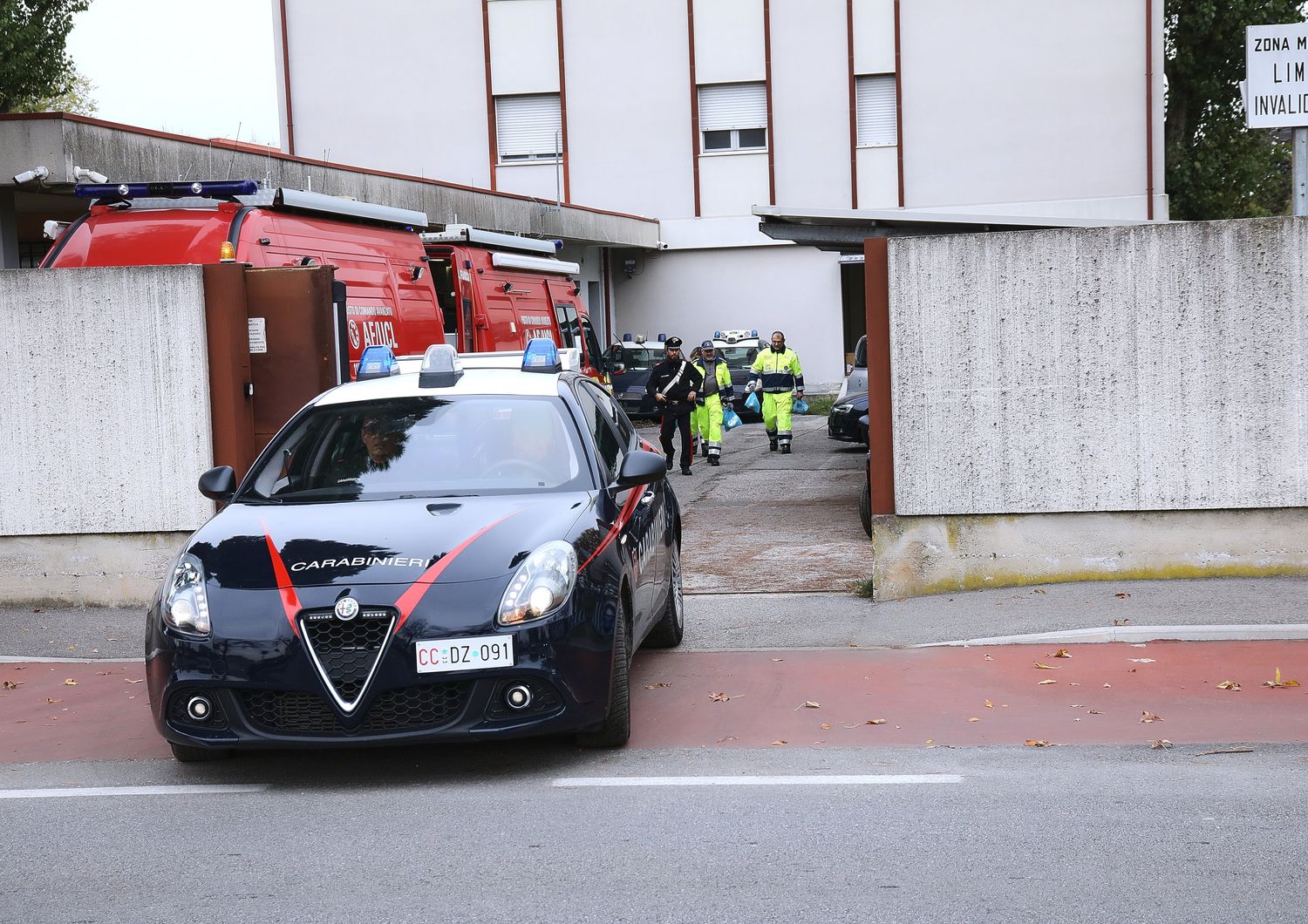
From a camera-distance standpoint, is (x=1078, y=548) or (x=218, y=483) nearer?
(x=218, y=483)

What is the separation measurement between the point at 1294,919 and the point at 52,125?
47.5 ft

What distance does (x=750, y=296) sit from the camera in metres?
35.8

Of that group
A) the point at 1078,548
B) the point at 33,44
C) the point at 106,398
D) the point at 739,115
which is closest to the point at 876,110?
the point at 739,115

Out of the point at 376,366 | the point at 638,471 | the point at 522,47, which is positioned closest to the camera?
the point at 638,471

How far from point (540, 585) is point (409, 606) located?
0.53 metres

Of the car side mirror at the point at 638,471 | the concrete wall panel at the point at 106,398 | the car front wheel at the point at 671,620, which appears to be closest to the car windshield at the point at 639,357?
the concrete wall panel at the point at 106,398

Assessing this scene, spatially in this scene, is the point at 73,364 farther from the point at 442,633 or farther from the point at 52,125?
the point at 52,125

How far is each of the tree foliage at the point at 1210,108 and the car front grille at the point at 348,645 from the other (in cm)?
3612

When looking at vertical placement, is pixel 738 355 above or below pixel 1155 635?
above

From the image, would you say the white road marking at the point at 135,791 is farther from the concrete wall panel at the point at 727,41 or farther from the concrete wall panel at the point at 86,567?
the concrete wall panel at the point at 727,41

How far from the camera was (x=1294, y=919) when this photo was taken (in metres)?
4.18

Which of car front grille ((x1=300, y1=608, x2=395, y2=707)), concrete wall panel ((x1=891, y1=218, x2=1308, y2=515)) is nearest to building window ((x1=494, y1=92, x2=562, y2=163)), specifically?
concrete wall panel ((x1=891, y1=218, x2=1308, y2=515))

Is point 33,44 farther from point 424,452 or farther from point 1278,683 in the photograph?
point 1278,683

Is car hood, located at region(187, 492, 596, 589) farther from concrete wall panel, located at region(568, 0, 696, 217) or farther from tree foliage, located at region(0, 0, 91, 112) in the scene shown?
concrete wall panel, located at region(568, 0, 696, 217)
